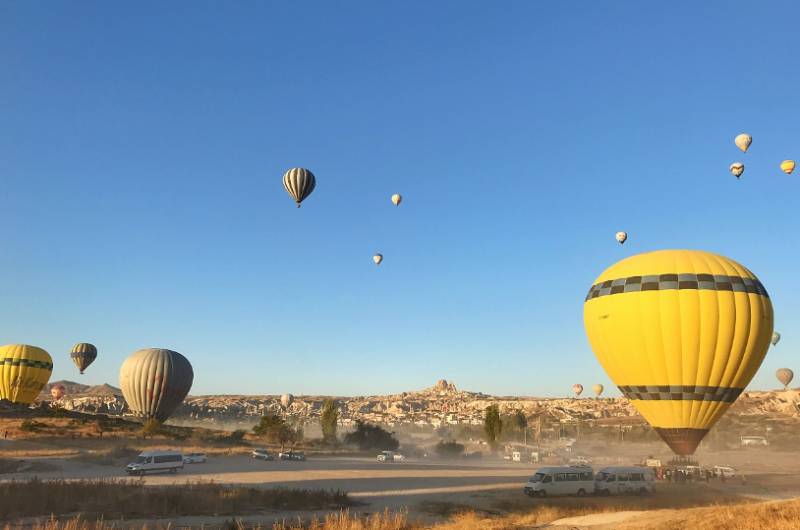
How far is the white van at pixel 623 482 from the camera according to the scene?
1555 inches

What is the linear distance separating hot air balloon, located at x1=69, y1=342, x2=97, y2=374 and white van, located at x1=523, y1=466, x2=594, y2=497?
90.2 m

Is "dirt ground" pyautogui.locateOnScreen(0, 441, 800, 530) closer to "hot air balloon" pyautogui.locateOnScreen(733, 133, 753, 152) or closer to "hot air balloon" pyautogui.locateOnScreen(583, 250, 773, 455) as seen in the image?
"hot air balloon" pyautogui.locateOnScreen(583, 250, 773, 455)

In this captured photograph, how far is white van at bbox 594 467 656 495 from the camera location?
39.5m

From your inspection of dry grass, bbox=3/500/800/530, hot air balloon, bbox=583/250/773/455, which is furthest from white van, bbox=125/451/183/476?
hot air balloon, bbox=583/250/773/455

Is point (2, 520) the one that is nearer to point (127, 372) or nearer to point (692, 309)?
point (692, 309)

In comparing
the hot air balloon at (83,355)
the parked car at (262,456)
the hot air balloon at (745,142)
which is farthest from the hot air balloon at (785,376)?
the hot air balloon at (83,355)

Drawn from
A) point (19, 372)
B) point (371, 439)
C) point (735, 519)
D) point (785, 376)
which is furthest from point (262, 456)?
point (785, 376)

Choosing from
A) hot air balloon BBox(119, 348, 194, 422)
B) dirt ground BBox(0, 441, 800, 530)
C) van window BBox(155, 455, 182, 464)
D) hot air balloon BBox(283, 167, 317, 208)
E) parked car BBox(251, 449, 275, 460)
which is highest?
hot air balloon BBox(283, 167, 317, 208)

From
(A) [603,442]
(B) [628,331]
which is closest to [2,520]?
(B) [628,331]

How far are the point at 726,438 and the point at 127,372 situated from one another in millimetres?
117857

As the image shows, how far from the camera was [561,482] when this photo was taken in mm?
38500

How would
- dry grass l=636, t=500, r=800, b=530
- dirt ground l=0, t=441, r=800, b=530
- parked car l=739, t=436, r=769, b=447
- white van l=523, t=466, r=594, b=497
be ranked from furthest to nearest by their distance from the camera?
parked car l=739, t=436, r=769, b=447 < white van l=523, t=466, r=594, b=497 < dirt ground l=0, t=441, r=800, b=530 < dry grass l=636, t=500, r=800, b=530

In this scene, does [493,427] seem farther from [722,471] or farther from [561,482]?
[561,482]

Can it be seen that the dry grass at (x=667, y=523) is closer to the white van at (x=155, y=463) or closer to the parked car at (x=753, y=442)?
the white van at (x=155, y=463)
